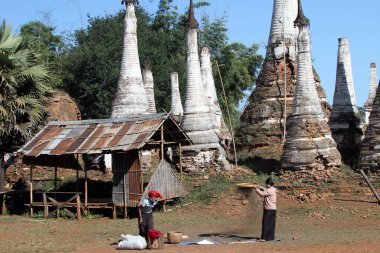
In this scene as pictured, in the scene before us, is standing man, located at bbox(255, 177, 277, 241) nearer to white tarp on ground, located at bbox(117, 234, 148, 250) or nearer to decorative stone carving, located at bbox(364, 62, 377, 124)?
white tarp on ground, located at bbox(117, 234, 148, 250)

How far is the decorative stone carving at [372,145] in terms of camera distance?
21891 mm

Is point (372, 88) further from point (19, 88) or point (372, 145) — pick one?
point (19, 88)

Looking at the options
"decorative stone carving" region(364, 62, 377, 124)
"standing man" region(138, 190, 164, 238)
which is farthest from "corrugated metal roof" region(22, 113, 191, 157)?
"decorative stone carving" region(364, 62, 377, 124)

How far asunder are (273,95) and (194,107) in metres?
3.99

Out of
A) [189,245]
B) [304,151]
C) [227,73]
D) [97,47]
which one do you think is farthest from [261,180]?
[227,73]

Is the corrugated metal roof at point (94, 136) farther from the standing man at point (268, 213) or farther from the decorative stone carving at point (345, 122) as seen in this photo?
the decorative stone carving at point (345, 122)

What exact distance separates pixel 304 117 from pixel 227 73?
2174cm

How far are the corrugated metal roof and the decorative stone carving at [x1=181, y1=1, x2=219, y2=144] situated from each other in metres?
3.39

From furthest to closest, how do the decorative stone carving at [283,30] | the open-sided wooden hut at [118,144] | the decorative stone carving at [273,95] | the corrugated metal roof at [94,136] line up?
1. the decorative stone carving at [283,30]
2. the decorative stone carving at [273,95]
3. the open-sided wooden hut at [118,144]
4. the corrugated metal roof at [94,136]

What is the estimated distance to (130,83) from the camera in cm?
2439

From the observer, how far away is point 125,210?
19.5 meters

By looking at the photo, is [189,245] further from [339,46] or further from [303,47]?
[339,46]

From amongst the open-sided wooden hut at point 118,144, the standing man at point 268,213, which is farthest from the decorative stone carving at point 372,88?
the standing man at point 268,213

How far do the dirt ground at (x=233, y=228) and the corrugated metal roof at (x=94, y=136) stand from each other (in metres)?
2.07
